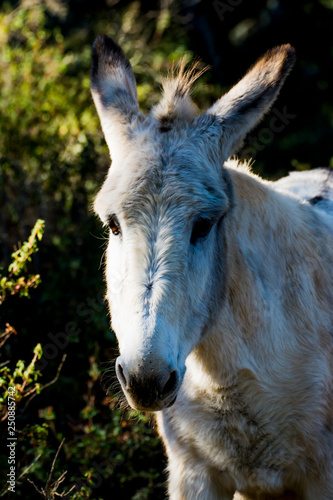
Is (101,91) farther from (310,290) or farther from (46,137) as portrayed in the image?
(46,137)

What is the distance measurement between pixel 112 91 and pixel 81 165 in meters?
3.22

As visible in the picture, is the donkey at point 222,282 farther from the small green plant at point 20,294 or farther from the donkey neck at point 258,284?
the small green plant at point 20,294

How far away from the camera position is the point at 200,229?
7.89 ft

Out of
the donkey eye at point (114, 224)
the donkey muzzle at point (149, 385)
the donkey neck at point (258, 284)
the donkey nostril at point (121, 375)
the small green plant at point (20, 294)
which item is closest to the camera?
the donkey muzzle at point (149, 385)

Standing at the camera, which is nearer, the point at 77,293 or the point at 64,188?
the point at 77,293

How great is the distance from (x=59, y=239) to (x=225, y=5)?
624 cm

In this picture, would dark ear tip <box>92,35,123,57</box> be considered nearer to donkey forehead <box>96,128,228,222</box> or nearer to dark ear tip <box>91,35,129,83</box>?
dark ear tip <box>91,35,129,83</box>

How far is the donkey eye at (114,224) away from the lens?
2453 millimetres

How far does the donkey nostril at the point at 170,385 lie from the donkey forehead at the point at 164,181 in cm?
65

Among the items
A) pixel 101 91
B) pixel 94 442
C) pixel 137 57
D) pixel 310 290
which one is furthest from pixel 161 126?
pixel 137 57

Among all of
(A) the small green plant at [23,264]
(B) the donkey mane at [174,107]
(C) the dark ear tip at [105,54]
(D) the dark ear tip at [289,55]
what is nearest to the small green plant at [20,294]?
(A) the small green plant at [23,264]

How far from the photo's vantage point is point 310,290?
2.90 m

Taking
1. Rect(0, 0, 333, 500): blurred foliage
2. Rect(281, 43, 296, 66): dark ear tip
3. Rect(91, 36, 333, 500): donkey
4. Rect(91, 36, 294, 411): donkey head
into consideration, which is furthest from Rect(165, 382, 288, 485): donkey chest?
Rect(281, 43, 296, 66): dark ear tip

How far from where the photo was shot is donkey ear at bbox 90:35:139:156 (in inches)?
107
